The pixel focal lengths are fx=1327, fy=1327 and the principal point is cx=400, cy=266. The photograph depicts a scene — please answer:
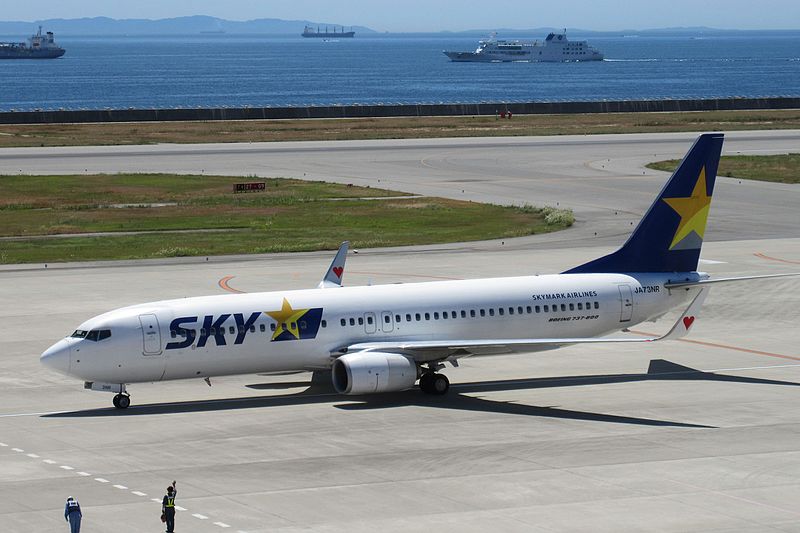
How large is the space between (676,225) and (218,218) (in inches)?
1851

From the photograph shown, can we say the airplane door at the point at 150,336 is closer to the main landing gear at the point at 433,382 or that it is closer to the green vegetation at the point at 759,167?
the main landing gear at the point at 433,382

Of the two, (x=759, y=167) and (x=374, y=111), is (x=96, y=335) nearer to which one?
(x=759, y=167)

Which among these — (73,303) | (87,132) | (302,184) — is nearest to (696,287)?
(73,303)

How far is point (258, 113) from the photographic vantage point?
7047 inches

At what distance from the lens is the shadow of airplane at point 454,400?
42.2m

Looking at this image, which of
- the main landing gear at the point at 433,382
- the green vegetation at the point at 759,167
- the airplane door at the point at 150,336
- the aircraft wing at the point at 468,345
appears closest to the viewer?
the airplane door at the point at 150,336

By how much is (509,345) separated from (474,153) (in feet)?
302

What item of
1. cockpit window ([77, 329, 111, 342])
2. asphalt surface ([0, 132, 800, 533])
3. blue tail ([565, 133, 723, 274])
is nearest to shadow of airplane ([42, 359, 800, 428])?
asphalt surface ([0, 132, 800, 533])

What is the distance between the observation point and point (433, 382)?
1759 inches

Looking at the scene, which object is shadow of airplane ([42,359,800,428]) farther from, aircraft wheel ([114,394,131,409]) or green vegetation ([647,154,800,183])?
green vegetation ([647,154,800,183])

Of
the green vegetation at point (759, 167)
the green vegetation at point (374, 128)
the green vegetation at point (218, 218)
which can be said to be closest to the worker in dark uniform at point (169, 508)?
the green vegetation at point (218, 218)

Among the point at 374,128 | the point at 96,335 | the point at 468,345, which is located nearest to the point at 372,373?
the point at 468,345

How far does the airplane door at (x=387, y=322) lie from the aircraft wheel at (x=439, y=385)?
2200 mm

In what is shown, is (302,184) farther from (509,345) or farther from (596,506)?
(596,506)
